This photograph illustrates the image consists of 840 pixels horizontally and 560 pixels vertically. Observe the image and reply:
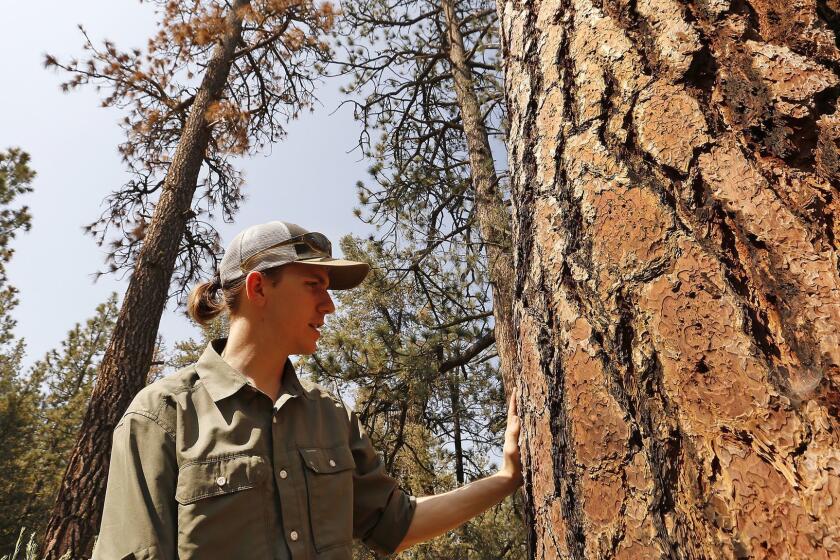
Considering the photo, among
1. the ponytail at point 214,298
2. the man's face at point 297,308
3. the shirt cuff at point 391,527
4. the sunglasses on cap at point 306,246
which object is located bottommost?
the shirt cuff at point 391,527

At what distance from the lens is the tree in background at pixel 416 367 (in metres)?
5.82

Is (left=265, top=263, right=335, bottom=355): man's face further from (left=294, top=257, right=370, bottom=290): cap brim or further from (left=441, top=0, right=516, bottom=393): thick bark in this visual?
(left=441, top=0, right=516, bottom=393): thick bark

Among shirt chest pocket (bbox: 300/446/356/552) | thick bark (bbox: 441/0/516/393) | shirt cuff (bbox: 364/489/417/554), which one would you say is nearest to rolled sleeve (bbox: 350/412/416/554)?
shirt cuff (bbox: 364/489/417/554)

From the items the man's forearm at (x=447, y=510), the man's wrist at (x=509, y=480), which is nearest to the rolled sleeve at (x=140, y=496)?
the man's forearm at (x=447, y=510)

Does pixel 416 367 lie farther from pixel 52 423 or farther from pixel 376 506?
pixel 52 423

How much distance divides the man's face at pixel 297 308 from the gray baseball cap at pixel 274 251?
4 cm

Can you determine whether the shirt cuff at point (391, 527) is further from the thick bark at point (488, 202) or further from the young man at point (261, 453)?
the thick bark at point (488, 202)

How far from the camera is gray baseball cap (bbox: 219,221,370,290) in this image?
1.78m

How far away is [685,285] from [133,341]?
5.81 metres

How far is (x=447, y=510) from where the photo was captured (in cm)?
175

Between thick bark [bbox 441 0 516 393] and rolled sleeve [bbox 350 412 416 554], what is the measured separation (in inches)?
107

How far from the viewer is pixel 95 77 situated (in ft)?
24.3

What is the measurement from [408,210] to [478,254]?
1.25 metres

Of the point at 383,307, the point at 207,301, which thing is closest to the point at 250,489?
the point at 207,301
